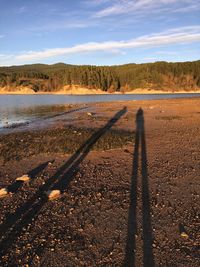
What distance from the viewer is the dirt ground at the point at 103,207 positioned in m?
7.28

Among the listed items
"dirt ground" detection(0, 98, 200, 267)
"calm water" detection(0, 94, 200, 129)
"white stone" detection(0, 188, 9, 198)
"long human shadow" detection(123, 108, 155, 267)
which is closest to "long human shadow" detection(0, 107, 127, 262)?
"dirt ground" detection(0, 98, 200, 267)

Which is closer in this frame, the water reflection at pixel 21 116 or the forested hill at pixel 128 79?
the water reflection at pixel 21 116

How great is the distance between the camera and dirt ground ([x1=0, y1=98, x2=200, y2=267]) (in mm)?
7277

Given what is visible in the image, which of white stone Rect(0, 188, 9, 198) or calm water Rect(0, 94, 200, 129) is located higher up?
calm water Rect(0, 94, 200, 129)

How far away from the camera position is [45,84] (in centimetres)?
18662

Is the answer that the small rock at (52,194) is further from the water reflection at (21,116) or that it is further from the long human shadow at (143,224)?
the water reflection at (21,116)

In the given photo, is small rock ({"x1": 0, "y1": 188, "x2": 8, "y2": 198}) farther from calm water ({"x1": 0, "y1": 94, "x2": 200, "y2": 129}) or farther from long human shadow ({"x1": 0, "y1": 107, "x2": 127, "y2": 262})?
calm water ({"x1": 0, "y1": 94, "x2": 200, "y2": 129})

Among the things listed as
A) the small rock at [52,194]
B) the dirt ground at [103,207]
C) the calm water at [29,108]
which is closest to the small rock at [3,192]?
the dirt ground at [103,207]

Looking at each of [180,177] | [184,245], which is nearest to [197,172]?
[180,177]

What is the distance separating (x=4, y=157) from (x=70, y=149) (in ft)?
12.0

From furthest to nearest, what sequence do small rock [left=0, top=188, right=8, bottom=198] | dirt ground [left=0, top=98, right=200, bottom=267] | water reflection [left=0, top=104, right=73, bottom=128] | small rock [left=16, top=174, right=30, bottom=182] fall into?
water reflection [left=0, top=104, right=73, bottom=128], small rock [left=16, top=174, right=30, bottom=182], small rock [left=0, top=188, right=8, bottom=198], dirt ground [left=0, top=98, right=200, bottom=267]

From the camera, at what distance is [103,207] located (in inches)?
391

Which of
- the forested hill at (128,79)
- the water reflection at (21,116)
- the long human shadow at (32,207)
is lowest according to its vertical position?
the long human shadow at (32,207)

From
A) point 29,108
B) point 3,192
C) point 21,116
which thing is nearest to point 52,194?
point 3,192
